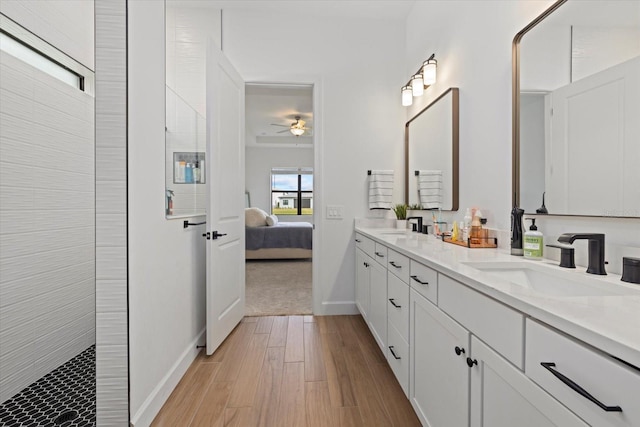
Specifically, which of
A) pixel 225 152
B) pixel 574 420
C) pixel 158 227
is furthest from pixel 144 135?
pixel 574 420

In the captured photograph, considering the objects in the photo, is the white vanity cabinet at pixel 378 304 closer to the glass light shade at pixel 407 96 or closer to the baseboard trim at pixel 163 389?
the baseboard trim at pixel 163 389

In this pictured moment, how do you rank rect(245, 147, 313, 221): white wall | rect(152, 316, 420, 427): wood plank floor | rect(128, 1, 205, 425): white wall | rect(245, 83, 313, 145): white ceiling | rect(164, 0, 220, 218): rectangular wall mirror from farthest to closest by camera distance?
rect(245, 147, 313, 221): white wall → rect(245, 83, 313, 145): white ceiling → rect(164, 0, 220, 218): rectangular wall mirror → rect(152, 316, 420, 427): wood plank floor → rect(128, 1, 205, 425): white wall

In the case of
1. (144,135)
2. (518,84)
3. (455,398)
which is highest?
(518,84)

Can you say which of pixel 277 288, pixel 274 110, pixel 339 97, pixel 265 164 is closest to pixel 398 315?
pixel 339 97

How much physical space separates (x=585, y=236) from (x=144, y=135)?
185 cm

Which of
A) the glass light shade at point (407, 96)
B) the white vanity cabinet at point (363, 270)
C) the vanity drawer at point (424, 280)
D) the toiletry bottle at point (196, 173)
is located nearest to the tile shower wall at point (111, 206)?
the toiletry bottle at point (196, 173)

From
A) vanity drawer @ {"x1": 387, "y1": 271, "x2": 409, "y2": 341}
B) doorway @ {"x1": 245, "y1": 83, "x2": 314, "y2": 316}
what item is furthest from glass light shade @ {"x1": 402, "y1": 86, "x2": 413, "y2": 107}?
vanity drawer @ {"x1": 387, "y1": 271, "x2": 409, "y2": 341}

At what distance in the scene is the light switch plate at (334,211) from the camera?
3.08 metres

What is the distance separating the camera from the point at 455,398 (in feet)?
3.50

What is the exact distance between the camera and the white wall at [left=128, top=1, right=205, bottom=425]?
4.62ft

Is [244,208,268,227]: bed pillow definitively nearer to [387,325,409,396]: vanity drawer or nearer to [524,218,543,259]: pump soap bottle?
[387,325,409,396]: vanity drawer

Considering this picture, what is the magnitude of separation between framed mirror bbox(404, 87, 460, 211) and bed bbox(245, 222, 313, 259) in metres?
2.96

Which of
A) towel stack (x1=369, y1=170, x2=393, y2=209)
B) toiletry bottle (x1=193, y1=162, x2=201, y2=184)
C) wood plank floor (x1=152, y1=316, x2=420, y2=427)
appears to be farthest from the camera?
towel stack (x1=369, y1=170, x2=393, y2=209)

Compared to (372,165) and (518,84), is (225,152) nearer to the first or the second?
(372,165)
